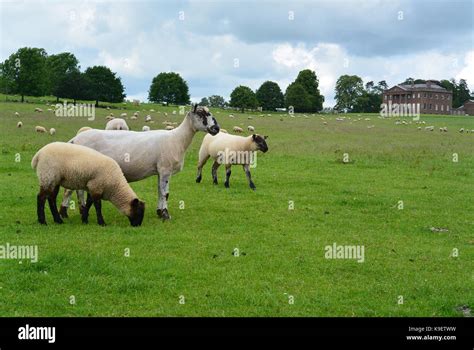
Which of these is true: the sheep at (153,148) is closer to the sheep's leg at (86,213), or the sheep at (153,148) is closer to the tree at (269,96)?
the sheep's leg at (86,213)

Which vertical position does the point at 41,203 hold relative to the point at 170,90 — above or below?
below

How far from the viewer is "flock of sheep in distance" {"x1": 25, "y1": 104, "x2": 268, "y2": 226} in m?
13.6

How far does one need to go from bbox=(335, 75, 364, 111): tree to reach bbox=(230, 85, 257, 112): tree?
163 ft

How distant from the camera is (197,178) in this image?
2289cm

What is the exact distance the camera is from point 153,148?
15.7m

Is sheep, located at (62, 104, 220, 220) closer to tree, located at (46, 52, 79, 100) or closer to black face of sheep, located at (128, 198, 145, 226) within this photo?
black face of sheep, located at (128, 198, 145, 226)

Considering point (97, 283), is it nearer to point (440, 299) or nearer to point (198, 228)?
point (198, 228)

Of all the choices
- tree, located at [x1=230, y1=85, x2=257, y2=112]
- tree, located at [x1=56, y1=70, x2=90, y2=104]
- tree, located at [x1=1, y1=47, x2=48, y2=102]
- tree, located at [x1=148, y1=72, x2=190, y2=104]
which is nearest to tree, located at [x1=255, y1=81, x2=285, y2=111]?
tree, located at [x1=230, y1=85, x2=257, y2=112]

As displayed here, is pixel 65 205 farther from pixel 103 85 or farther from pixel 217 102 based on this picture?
pixel 217 102

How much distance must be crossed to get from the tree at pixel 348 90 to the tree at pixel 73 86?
3423 inches

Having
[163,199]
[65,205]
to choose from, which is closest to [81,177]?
[65,205]

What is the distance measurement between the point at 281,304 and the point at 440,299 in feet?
9.39

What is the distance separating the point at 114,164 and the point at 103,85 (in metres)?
95.2
